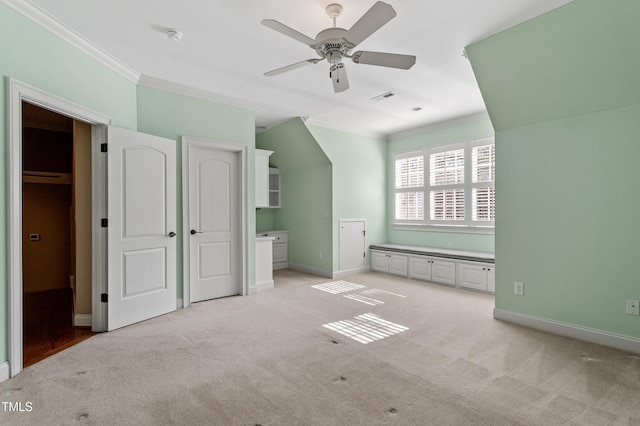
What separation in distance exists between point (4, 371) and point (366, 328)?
294 cm

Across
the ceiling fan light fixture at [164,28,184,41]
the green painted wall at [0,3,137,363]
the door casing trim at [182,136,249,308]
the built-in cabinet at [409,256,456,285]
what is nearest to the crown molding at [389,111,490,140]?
the built-in cabinet at [409,256,456,285]

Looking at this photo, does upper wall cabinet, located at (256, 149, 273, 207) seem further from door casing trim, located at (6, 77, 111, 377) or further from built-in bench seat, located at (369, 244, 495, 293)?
door casing trim, located at (6, 77, 111, 377)

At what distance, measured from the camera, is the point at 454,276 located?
5.17m

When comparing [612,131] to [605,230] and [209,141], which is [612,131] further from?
[209,141]

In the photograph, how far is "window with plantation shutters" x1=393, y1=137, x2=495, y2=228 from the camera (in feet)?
17.3

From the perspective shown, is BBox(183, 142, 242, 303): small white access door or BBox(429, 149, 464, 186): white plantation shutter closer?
BBox(183, 142, 242, 303): small white access door

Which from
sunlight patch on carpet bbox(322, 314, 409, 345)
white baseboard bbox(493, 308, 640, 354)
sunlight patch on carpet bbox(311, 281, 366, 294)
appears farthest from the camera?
sunlight patch on carpet bbox(311, 281, 366, 294)

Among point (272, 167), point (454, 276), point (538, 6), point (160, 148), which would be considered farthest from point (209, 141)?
point (454, 276)

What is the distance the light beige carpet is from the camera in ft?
6.41

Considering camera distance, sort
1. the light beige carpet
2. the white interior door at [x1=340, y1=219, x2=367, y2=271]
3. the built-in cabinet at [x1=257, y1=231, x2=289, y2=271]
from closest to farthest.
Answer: the light beige carpet < the white interior door at [x1=340, y1=219, x2=367, y2=271] < the built-in cabinet at [x1=257, y1=231, x2=289, y2=271]

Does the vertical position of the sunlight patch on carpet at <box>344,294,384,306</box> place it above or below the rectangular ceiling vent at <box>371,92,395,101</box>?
below

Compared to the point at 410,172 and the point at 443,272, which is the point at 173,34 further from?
the point at 443,272

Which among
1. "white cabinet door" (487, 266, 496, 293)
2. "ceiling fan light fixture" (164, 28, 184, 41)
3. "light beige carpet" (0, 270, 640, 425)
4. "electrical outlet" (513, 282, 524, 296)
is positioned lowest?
"light beige carpet" (0, 270, 640, 425)

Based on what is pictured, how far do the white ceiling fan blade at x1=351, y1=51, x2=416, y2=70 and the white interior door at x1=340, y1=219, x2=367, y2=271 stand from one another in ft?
12.3
